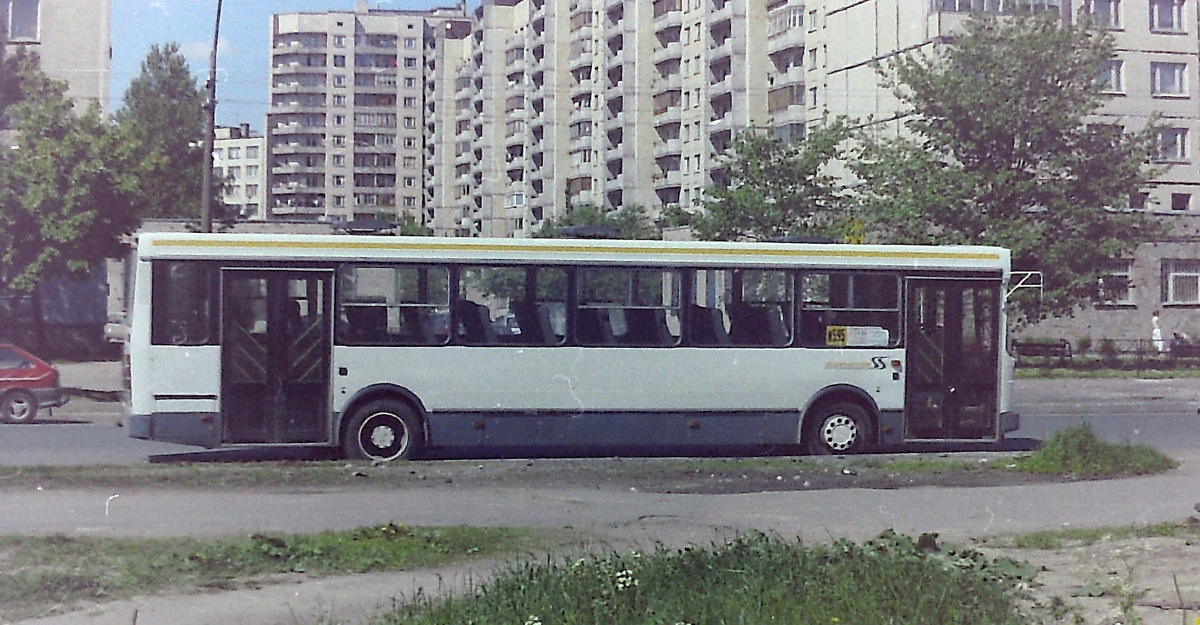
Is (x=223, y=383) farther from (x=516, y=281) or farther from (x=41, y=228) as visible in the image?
(x=41, y=228)

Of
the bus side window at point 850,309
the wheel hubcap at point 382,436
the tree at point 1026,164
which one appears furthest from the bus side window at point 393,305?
the tree at point 1026,164

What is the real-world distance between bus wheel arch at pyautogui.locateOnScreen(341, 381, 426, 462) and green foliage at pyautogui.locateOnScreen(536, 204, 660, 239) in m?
2.49

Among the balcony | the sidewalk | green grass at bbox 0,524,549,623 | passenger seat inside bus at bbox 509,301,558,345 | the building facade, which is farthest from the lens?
the balcony

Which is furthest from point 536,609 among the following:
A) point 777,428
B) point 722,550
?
point 777,428

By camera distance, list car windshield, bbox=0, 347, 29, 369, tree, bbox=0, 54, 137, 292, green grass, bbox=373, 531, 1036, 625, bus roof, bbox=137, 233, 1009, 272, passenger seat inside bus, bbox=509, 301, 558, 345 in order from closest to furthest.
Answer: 1. green grass, bbox=373, 531, 1036, 625
2. bus roof, bbox=137, 233, 1009, 272
3. passenger seat inside bus, bbox=509, 301, 558, 345
4. car windshield, bbox=0, 347, 29, 369
5. tree, bbox=0, 54, 137, 292

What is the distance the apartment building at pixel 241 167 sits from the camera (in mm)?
19750

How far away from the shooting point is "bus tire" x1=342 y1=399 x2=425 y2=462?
1381cm

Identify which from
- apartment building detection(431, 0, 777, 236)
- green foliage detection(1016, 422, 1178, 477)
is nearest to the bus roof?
green foliage detection(1016, 422, 1178, 477)

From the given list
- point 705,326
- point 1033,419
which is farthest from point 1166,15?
point 705,326

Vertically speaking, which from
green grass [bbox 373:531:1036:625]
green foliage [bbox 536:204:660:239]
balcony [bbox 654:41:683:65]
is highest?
balcony [bbox 654:41:683:65]

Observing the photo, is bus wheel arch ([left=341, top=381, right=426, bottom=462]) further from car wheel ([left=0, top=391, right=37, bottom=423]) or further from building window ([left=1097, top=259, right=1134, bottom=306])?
building window ([left=1097, top=259, right=1134, bottom=306])

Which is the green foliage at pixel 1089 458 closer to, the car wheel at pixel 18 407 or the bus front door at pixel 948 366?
the bus front door at pixel 948 366

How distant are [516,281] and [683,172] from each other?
1221 centimetres

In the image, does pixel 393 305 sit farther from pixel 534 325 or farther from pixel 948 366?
pixel 948 366
